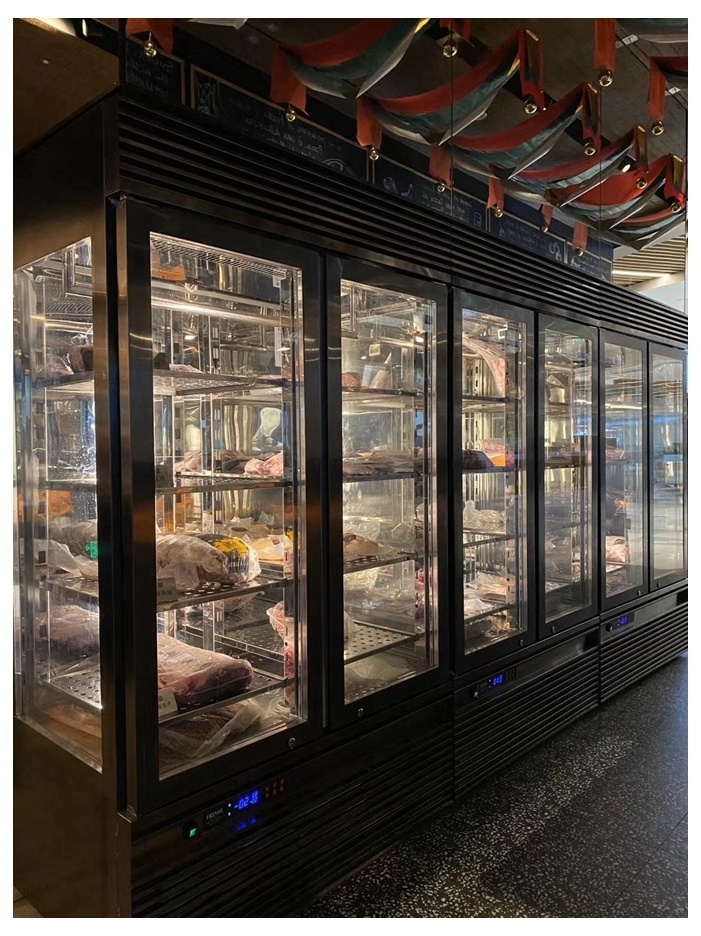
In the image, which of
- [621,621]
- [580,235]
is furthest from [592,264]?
[621,621]

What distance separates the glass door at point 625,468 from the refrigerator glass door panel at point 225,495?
252cm

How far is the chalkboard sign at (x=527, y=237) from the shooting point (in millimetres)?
3133

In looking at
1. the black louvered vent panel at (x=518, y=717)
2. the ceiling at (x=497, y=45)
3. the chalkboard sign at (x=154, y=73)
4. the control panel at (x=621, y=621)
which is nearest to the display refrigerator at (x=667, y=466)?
the control panel at (x=621, y=621)

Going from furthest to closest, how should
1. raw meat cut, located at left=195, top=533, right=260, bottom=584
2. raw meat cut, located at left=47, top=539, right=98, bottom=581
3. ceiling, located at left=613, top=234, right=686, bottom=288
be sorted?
1. ceiling, located at left=613, top=234, right=686, bottom=288
2. raw meat cut, located at left=195, top=533, right=260, bottom=584
3. raw meat cut, located at left=47, top=539, right=98, bottom=581

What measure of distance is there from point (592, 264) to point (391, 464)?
2055 millimetres

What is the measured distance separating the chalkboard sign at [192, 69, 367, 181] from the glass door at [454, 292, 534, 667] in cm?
110

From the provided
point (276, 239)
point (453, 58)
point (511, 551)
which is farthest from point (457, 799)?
point (453, 58)

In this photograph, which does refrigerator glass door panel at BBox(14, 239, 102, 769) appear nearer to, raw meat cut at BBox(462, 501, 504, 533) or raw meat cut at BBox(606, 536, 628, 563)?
raw meat cut at BBox(462, 501, 504, 533)

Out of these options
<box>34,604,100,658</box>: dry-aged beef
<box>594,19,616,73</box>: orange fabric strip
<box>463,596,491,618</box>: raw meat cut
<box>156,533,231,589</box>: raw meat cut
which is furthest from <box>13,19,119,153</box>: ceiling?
<box>463,596,491,618</box>: raw meat cut

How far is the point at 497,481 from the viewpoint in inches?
133

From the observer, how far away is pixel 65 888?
6.52ft

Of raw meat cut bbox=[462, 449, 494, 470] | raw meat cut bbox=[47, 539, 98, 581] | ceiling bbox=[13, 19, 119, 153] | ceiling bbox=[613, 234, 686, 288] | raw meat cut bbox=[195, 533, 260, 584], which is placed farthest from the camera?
ceiling bbox=[613, 234, 686, 288]

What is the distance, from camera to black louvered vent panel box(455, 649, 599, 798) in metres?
2.82

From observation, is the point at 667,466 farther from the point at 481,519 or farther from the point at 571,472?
the point at 481,519
